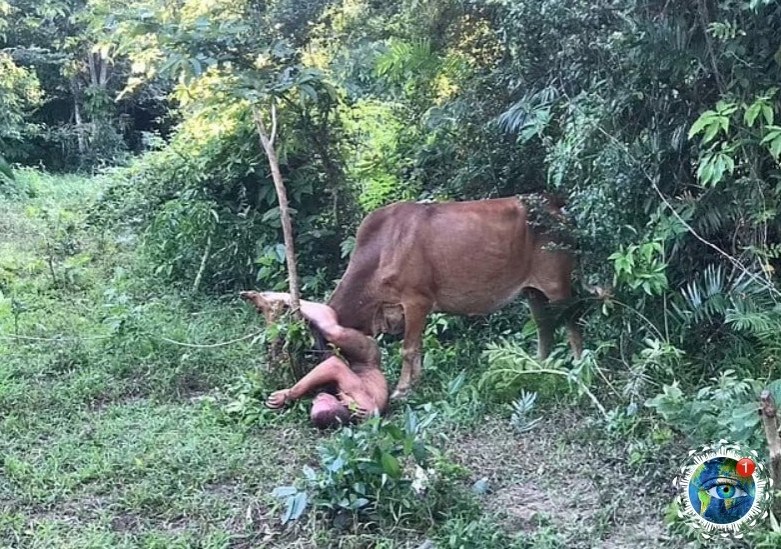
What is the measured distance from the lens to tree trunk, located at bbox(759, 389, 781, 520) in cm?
281

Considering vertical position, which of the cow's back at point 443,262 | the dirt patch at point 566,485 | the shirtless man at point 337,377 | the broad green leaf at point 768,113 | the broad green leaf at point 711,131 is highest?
the broad green leaf at point 768,113

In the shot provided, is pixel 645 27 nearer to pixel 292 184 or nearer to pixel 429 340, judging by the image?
pixel 429 340

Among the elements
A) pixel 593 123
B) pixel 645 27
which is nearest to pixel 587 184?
pixel 593 123

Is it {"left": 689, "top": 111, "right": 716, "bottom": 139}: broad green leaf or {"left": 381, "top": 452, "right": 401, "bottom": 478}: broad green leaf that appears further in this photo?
{"left": 689, "top": 111, "right": 716, "bottom": 139}: broad green leaf

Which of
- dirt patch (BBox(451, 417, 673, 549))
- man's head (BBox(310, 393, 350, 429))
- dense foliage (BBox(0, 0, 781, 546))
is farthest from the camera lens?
man's head (BBox(310, 393, 350, 429))

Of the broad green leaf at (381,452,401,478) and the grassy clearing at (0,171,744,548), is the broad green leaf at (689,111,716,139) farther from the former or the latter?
the broad green leaf at (381,452,401,478)

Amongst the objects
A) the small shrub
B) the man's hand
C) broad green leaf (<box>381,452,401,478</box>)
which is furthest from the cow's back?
broad green leaf (<box>381,452,401,478</box>)

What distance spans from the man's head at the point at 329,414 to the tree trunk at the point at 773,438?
2.04m

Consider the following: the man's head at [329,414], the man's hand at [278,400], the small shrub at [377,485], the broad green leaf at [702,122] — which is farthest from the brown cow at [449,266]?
the small shrub at [377,485]

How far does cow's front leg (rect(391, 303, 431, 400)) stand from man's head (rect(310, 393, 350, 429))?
69 centimetres

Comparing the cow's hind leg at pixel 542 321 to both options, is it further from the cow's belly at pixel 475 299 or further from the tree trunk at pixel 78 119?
the tree trunk at pixel 78 119

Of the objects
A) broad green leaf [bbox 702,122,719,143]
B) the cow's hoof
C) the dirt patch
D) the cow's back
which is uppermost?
broad green leaf [bbox 702,122,719,143]

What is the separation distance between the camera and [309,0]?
6.12 m

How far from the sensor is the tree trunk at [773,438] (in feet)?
9.23
